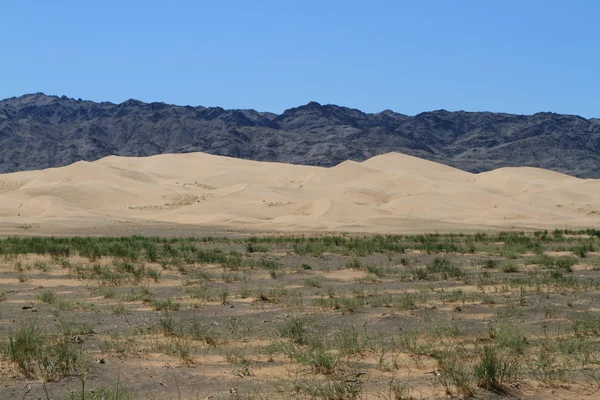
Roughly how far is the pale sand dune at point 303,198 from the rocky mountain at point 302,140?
56147 millimetres

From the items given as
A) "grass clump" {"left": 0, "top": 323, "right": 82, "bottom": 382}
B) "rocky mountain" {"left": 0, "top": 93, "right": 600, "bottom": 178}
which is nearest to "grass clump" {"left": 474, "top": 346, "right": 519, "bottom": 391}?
"grass clump" {"left": 0, "top": 323, "right": 82, "bottom": 382}

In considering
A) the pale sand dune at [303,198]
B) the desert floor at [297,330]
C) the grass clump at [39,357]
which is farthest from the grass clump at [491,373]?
the pale sand dune at [303,198]

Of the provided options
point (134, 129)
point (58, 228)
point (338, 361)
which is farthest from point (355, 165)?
point (134, 129)

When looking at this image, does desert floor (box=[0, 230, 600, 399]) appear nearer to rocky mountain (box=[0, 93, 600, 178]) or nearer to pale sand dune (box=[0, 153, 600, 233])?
pale sand dune (box=[0, 153, 600, 233])

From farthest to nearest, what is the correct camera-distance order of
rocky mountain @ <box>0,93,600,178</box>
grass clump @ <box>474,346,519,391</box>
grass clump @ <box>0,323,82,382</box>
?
rocky mountain @ <box>0,93,600,178</box>, grass clump @ <box>0,323,82,382</box>, grass clump @ <box>474,346,519,391</box>

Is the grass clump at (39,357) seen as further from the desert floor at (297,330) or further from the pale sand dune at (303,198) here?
the pale sand dune at (303,198)

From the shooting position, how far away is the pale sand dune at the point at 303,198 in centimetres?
5300

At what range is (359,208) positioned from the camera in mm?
59594

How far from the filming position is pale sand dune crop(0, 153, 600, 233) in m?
53.0

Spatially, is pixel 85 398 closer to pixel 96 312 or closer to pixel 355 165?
pixel 96 312

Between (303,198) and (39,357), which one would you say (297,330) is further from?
(303,198)

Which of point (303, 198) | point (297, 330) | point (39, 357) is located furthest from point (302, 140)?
point (39, 357)

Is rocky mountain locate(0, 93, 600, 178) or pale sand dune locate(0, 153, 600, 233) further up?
rocky mountain locate(0, 93, 600, 178)

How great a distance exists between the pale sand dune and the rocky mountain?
56.1 m
